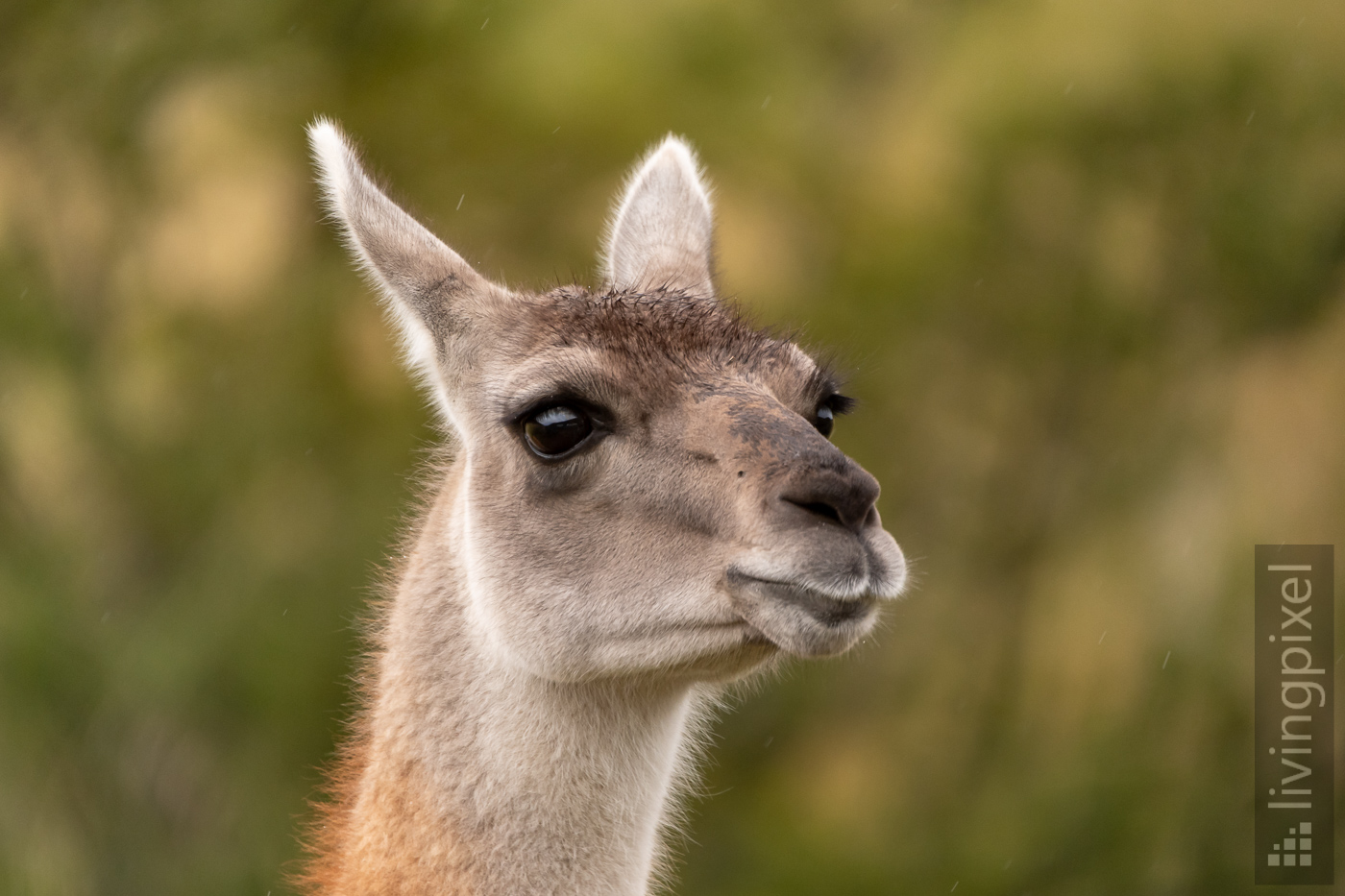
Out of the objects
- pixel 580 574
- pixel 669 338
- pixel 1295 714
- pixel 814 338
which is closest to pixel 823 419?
pixel 669 338

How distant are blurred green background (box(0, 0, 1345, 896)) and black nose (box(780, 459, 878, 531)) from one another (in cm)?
629

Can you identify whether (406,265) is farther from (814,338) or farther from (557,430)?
(814,338)

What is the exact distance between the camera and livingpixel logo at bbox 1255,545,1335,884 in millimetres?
9062

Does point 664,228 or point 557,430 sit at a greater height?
point 664,228

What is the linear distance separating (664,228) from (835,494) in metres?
2.32

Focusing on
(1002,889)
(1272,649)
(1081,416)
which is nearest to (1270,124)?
(1081,416)

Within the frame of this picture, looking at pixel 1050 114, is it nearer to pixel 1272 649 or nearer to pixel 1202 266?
pixel 1202 266

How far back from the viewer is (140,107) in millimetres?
10273

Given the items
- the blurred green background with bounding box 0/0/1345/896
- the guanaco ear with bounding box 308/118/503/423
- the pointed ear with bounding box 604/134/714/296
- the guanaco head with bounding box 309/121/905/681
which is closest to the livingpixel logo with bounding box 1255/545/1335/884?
the blurred green background with bounding box 0/0/1345/896

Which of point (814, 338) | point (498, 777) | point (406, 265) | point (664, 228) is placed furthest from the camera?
point (814, 338)

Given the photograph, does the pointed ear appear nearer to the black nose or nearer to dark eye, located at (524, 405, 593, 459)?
dark eye, located at (524, 405, 593, 459)

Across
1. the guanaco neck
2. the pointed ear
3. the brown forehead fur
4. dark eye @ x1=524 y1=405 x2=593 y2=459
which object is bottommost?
the guanaco neck

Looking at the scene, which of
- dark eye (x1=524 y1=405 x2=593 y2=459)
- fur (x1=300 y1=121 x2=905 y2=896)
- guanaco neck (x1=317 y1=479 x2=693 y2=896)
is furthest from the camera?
dark eye (x1=524 y1=405 x2=593 y2=459)

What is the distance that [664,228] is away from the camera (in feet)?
17.1
